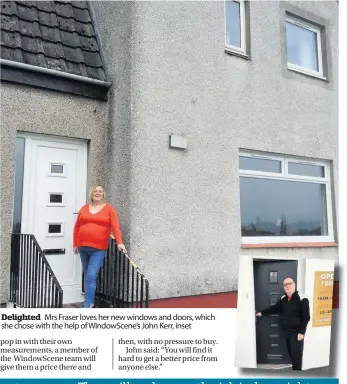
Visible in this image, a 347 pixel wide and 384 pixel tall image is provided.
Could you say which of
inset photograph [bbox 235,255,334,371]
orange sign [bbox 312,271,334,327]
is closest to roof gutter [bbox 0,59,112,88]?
inset photograph [bbox 235,255,334,371]

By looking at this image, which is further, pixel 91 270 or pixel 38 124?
pixel 38 124

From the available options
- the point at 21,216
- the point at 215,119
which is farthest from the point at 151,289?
the point at 215,119

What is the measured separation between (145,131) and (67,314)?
2152 millimetres

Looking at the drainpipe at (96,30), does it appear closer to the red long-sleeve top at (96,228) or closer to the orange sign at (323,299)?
the red long-sleeve top at (96,228)

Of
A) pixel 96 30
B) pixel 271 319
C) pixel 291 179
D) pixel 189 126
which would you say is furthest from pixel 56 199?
pixel 291 179

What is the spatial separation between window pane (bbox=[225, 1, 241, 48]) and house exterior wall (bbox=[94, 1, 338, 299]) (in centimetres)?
19

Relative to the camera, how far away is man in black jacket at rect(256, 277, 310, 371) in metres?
3.69

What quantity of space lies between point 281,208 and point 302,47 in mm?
2621

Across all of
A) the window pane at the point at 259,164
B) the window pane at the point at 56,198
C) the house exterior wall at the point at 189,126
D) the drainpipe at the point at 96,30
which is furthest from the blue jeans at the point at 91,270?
the window pane at the point at 259,164

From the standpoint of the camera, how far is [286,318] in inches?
146

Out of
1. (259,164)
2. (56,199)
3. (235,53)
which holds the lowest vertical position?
(56,199)

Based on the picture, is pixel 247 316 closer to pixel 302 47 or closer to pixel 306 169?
pixel 306 169

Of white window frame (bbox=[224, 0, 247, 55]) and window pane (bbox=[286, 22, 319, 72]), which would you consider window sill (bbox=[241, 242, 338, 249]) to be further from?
window pane (bbox=[286, 22, 319, 72])

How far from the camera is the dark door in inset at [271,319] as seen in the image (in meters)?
3.69
